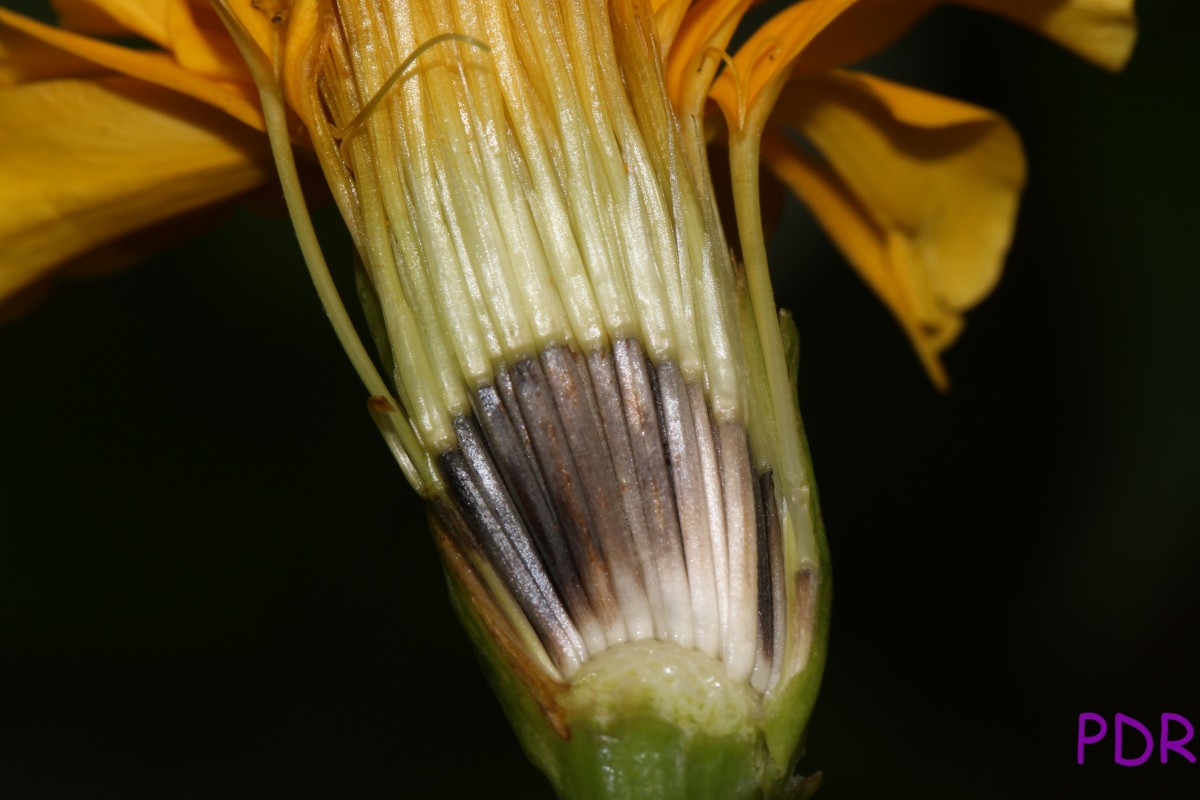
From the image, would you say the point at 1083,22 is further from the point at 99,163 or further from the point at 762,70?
the point at 99,163

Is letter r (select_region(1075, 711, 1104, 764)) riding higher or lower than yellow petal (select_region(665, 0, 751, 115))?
lower

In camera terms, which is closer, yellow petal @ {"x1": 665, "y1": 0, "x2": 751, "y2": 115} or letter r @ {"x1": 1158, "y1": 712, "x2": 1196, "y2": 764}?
yellow petal @ {"x1": 665, "y1": 0, "x2": 751, "y2": 115}

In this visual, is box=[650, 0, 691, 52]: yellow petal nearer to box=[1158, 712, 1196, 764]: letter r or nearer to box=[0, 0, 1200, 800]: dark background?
box=[0, 0, 1200, 800]: dark background

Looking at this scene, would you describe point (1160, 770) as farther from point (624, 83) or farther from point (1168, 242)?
point (624, 83)

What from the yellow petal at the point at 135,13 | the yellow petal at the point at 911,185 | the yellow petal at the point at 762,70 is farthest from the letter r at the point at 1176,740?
the yellow petal at the point at 135,13

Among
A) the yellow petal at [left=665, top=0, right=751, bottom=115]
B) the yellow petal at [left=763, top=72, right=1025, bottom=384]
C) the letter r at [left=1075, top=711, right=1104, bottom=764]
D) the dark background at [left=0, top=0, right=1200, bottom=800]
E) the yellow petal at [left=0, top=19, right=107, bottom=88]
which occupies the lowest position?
the letter r at [left=1075, top=711, right=1104, bottom=764]

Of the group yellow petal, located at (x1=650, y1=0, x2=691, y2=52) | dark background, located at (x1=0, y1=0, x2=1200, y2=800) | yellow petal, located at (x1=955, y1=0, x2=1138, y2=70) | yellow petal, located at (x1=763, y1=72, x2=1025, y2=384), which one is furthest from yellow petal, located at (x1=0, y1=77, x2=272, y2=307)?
dark background, located at (x1=0, y1=0, x2=1200, y2=800)

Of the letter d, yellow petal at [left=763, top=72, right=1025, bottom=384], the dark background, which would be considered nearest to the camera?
yellow petal at [left=763, top=72, right=1025, bottom=384]

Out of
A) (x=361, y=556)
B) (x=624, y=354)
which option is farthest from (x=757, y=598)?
(x=361, y=556)
